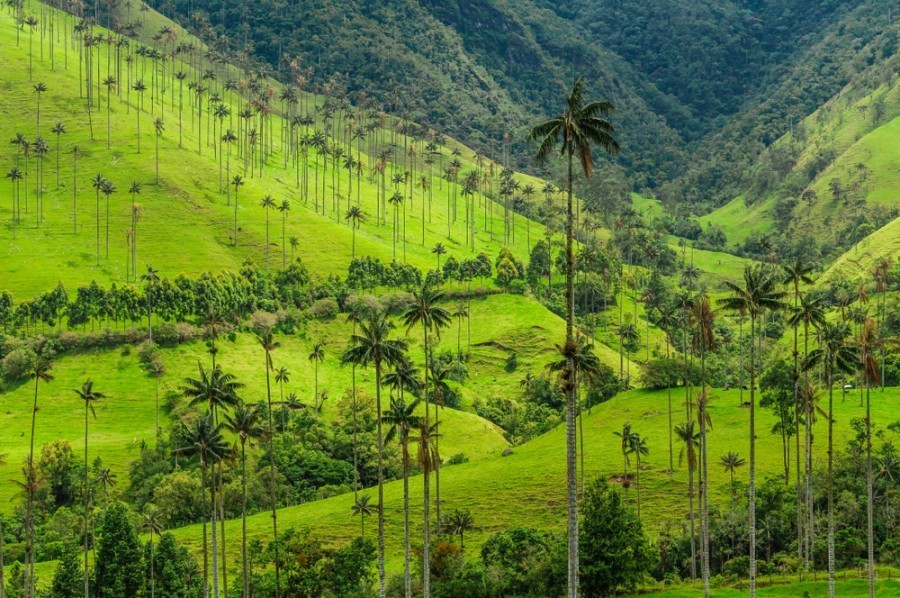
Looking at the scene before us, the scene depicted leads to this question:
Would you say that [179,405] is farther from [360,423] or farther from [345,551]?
[345,551]

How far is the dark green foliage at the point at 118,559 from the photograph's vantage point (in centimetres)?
10656

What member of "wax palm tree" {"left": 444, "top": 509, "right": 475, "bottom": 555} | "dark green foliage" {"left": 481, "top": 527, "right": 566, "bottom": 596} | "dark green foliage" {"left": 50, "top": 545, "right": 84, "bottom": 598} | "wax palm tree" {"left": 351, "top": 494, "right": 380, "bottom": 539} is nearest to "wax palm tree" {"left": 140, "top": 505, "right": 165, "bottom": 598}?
"dark green foliage" {"left": 50, "top": 545, "right": 84, "bottom": 598}

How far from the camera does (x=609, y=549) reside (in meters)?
93.2

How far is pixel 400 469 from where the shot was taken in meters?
167

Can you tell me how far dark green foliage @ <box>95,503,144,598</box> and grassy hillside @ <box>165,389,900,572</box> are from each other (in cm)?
1904

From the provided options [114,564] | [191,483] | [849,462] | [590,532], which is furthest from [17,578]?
[849,462]

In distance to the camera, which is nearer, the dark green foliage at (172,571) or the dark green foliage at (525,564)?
the dark green foliage at (525,564)

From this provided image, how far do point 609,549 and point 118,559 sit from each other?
53.9 m

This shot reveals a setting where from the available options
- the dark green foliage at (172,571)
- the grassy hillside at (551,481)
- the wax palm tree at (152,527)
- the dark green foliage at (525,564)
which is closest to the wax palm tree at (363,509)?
the grassy hillside at (551,481)

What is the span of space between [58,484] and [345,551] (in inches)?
2967

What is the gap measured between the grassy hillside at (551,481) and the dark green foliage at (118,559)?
19043 mm

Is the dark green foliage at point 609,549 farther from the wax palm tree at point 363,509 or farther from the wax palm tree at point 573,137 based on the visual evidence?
the wax palm tree at point 573,137

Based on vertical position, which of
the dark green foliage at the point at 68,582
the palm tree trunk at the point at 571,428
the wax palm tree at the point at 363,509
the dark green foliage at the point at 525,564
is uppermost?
the palm tree trunk at the point at 571,428

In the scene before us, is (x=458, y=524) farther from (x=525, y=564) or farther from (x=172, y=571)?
(x=172, y=571)
